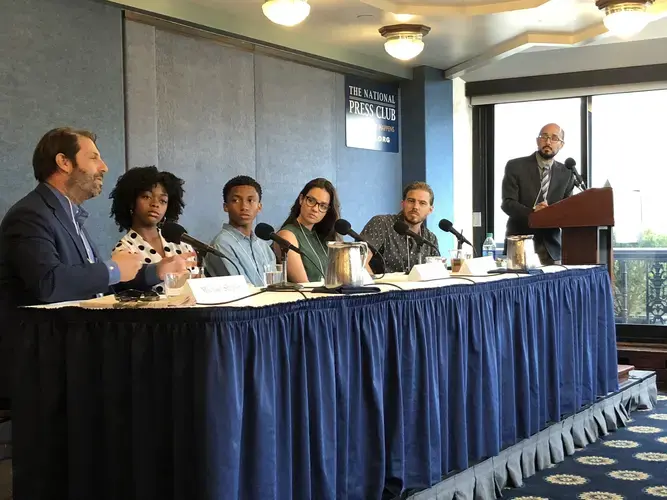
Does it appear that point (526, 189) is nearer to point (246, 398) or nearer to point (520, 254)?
point (520, 254)

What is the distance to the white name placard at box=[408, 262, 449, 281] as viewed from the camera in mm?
2986

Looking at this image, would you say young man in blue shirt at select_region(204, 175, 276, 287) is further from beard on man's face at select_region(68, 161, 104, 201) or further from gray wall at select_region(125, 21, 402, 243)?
gray wall at select_region(125, 21, 402, 243)

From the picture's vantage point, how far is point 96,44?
173 inches

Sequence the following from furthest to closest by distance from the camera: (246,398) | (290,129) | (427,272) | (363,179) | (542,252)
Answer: (363,179) → (290,129) → (542,252) → (427,272) → (246,398)

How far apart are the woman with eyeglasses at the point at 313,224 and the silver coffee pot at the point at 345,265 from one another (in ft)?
3.18

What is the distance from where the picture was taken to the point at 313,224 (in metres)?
3.82

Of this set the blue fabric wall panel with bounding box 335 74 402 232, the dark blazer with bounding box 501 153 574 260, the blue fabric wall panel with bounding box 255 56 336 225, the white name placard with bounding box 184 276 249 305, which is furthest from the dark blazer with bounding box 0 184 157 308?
the blue fabric wall panel with bounding box 335 74 402 232

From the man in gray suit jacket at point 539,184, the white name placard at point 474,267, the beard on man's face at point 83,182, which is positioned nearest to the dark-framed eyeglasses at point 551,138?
the man in gray suit jacket at point 539,184

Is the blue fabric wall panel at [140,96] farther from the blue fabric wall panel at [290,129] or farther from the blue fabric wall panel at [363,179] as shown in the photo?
the blue fabric wall panel at [363,179]

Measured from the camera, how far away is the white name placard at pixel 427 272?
2986mm

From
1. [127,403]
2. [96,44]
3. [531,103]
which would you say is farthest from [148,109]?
[531,103]

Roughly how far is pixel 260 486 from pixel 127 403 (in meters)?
0.39

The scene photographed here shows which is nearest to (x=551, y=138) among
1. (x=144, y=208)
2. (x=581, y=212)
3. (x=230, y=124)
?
(x=581, y=212)

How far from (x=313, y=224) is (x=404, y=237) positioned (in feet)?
1.64
